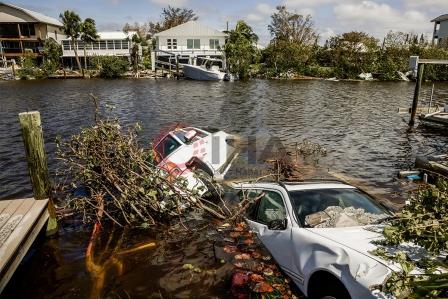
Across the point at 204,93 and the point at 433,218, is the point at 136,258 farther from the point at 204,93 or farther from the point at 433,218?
the point at 204,93

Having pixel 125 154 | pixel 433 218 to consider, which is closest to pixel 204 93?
pixel 125 154

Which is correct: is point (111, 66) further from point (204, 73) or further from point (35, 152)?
point (35, 152)

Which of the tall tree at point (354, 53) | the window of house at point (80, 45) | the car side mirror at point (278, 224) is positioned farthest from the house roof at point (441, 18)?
the car side mirror at point (278, 224)

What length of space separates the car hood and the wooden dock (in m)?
5.03

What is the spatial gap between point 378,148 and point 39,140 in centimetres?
1565

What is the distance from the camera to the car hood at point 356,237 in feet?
13.7

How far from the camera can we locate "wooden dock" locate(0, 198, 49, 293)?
6.08m

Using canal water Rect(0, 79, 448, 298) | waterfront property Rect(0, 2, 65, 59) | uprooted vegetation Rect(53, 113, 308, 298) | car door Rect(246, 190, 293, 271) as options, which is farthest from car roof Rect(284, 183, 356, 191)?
waterfront property Rect(0, 2, 65, 59)

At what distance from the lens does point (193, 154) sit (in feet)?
37.2

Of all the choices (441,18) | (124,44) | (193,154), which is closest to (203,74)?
(124,44)

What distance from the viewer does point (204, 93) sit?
40.4 metres

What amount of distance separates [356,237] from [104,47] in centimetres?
6653

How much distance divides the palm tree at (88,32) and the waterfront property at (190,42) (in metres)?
10.4

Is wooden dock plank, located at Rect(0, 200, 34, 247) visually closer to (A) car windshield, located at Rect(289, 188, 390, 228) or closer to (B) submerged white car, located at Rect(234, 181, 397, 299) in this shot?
(B) submerged white car, located at Rect(234, 181, 397, 299)
